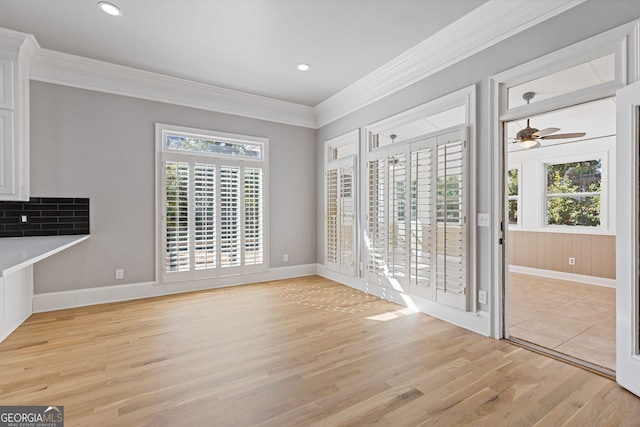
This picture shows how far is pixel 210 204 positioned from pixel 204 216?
195mm

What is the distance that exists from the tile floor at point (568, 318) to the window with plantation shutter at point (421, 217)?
739mm

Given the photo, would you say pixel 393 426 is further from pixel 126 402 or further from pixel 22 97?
pixel 22 97

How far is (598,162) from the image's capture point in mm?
5098

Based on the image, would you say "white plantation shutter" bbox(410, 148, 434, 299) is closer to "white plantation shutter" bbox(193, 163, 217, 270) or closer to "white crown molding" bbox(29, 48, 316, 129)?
"white crown molding" bbox(29, 48, 316, 129)

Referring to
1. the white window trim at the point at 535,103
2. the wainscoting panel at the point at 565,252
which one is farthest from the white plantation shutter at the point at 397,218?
the wainscoting panel at the point at 565,252

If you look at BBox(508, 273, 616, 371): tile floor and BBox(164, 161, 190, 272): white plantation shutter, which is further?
BBox(164, 161, 190, 272): white plantation shutter

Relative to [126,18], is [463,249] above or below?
below

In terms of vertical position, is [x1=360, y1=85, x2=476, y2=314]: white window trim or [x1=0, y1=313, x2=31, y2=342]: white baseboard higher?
[x1=360, y1=85, x2=476, y2=314]: white window trim

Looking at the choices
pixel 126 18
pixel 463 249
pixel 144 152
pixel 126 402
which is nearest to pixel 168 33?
pixel 126 18

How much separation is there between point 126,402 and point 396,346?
1.97 metres

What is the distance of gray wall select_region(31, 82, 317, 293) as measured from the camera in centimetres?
348

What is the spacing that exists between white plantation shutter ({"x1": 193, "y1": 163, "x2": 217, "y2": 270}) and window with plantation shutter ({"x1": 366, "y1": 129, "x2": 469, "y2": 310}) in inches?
89.9

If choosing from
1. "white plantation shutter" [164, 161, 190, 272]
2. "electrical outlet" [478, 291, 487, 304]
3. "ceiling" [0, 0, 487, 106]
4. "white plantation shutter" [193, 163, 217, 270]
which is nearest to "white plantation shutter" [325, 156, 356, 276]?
"ceiling" [0, 0, 487, 106]

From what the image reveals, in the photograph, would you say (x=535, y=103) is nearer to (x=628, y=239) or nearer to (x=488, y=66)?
(x=488, y=66)
